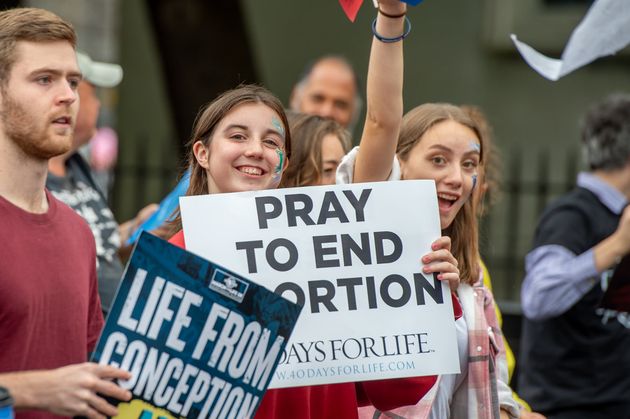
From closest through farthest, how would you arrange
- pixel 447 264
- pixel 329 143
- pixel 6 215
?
pixel 6 215 → pixel 447 264 → pixel 329 143

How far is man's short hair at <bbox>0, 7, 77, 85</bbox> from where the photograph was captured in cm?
315

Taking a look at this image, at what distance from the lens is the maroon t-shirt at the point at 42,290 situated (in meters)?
3.00

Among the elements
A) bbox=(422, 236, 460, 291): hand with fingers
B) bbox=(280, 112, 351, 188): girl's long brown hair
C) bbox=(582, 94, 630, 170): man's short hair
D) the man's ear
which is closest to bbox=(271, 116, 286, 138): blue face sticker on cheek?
the man's ear

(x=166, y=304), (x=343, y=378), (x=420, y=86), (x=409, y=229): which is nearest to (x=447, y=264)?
(x=409, y=229)

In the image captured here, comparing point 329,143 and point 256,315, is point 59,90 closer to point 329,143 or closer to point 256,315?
point 256,315

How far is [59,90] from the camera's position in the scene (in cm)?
317

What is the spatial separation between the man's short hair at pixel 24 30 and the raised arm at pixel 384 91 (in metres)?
0.86

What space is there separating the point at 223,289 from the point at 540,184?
31.3 ft

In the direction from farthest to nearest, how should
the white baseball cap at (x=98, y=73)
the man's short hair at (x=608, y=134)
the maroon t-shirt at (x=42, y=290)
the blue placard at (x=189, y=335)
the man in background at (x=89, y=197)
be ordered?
the white baseball cap at (x=98, y=73) → the man's short hair at (x=608, y=134) → the man in background at (x=89, y=197) → the maroon t-shirt at (x=42, y=290) → the blue placard at (x=189, y=335)

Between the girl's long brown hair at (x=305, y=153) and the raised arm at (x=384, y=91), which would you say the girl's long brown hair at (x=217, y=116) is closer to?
the raised arm at (x=384, y=91)

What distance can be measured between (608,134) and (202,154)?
2605 millimetres

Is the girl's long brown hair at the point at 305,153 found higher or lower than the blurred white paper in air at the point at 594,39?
lower

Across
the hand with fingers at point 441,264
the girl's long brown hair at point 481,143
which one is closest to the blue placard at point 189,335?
the hand with fingers at point 441,264

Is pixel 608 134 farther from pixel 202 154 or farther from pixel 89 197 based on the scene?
pixel 202 154
